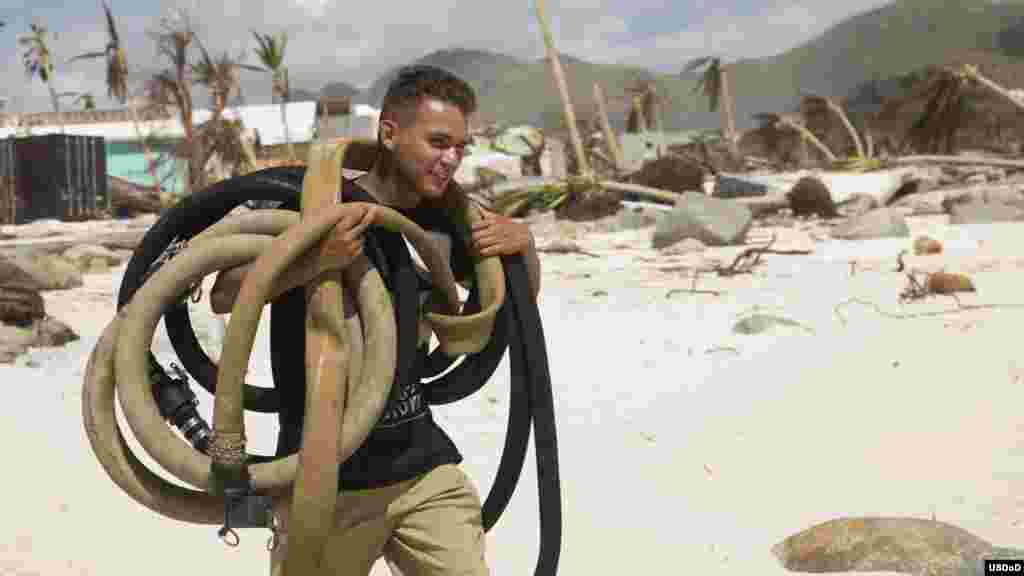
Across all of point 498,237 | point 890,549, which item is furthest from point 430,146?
point 890,549

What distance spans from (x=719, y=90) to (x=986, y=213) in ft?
82.6

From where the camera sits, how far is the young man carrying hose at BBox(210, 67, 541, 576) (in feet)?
7.70

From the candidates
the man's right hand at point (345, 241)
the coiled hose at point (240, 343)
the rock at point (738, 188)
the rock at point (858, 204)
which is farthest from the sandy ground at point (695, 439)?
the rock at point (738, 188)

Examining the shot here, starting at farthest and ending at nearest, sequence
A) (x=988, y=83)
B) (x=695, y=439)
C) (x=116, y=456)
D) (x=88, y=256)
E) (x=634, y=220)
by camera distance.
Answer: (x=988, y=83) → (x=634, y=220) → (x=88, y=256) → (x=695, y=439) → (x=116, y=456)

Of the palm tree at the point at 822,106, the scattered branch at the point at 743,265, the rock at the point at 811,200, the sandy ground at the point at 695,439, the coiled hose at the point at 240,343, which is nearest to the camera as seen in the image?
the coiled hose at the point at 240,343

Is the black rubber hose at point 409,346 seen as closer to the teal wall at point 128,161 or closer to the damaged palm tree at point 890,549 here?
the damaged palm tree at point 890,549

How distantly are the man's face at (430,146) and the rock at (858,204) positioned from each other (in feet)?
58.4

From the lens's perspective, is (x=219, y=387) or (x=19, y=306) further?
(x=19, y=306)

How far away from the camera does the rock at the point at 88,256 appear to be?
13.1m

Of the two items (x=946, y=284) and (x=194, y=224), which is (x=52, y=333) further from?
(x=946, y=284)

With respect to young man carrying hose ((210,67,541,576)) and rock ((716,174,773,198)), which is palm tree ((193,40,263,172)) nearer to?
rock ((716,174,773,198))

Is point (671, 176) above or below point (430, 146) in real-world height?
below

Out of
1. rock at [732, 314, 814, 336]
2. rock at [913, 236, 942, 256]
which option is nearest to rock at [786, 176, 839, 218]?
rock at [913, 236, 942, 256]

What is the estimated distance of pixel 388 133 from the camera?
2422 millimetres
